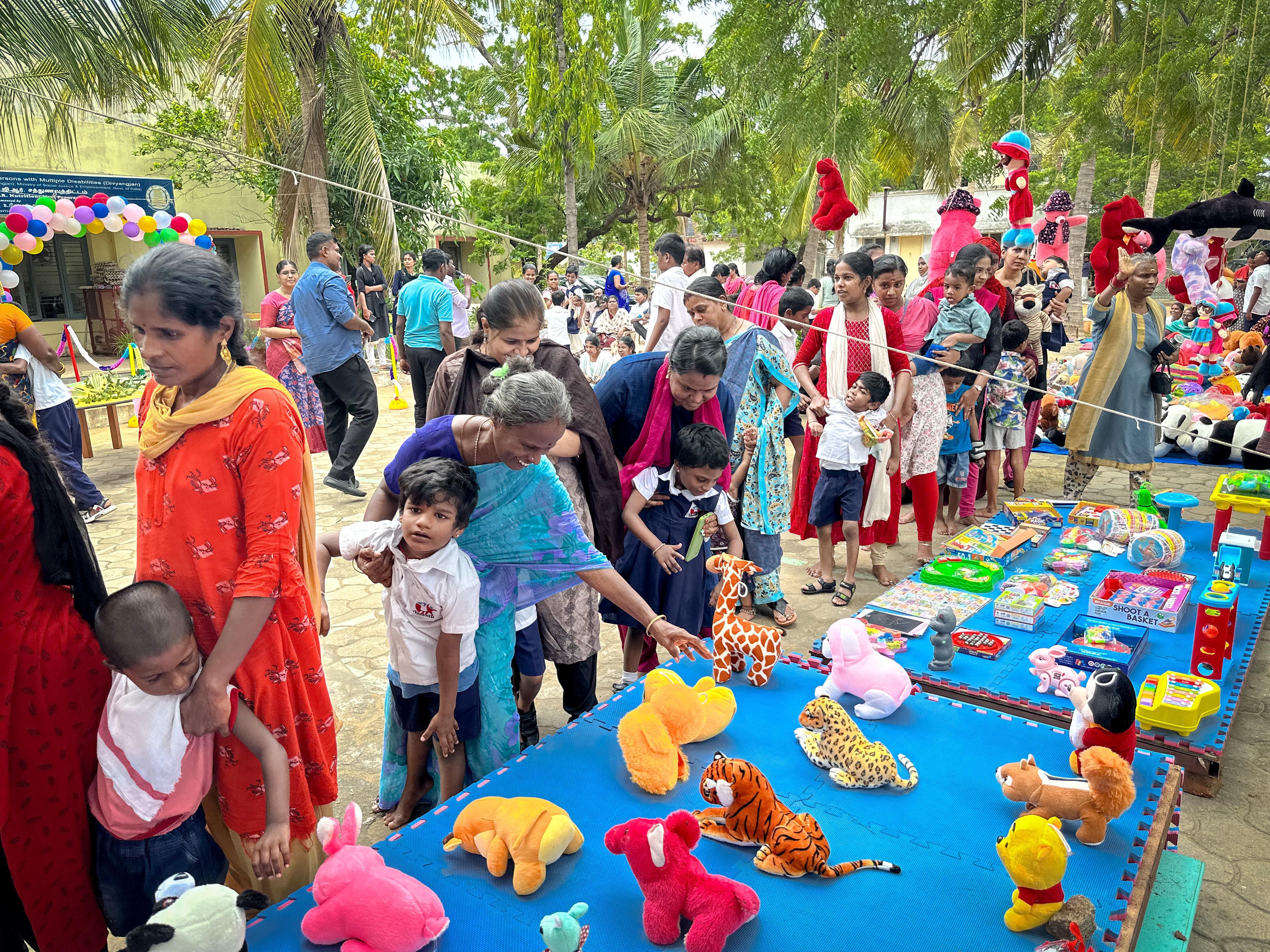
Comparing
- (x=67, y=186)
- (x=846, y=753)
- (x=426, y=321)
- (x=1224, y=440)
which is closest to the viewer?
(x=846, y=753)

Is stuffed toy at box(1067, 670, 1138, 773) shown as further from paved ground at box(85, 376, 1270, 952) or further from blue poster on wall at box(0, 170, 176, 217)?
blue poster on wall at box(0, 170, 176, 217)

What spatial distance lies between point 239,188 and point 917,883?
1712 centimetres

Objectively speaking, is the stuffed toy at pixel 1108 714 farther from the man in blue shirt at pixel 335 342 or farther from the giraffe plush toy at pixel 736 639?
the man in blue shirt at pixel 335 342

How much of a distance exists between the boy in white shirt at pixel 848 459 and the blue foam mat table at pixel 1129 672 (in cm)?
32

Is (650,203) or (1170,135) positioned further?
(650,203)


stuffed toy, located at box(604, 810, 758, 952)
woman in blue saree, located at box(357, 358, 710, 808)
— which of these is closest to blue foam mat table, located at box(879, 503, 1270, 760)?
woman in blue saree, located at box(357, 358, 710, 808)

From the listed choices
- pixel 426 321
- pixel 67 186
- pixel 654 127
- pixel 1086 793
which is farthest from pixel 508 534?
pixel 654 127

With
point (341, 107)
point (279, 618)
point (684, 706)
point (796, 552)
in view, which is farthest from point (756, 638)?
point (341, 107)

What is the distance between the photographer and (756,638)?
288cm

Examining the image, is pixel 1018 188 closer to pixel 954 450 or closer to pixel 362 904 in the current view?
pixel 954 450

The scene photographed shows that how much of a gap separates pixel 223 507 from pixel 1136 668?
3370mm

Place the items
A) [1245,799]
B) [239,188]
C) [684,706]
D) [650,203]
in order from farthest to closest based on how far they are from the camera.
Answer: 1. [650,203]
2. [239,188]
3. [1245,799]
4. [684,706]

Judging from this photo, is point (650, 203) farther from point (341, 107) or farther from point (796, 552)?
point (796, 552)

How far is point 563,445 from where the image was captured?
8.66 ft
